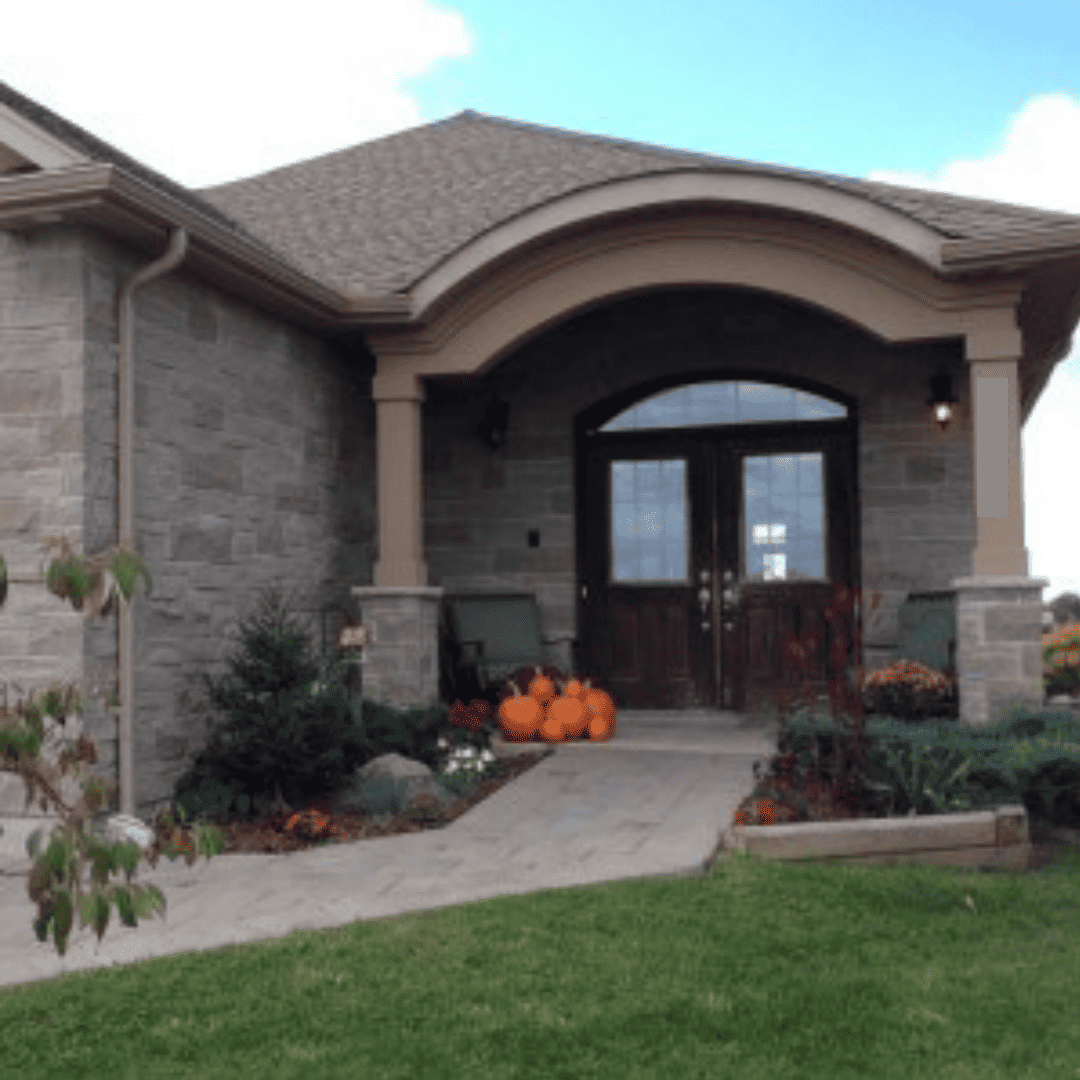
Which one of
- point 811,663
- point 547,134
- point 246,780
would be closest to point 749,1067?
point 246,780

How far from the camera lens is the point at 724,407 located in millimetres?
9562

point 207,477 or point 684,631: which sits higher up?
point 207,477

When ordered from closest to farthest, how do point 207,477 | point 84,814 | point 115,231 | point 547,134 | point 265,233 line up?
point 84,814, point 115,231, point 207,477, point 265,233, point 547,134

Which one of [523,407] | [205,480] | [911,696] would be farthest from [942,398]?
[205,480]

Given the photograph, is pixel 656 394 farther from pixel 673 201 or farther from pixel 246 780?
pixel 246 780

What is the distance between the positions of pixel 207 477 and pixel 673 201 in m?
3.25

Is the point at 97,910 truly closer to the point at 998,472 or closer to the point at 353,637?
the point at 353,637

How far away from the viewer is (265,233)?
10.2 metres

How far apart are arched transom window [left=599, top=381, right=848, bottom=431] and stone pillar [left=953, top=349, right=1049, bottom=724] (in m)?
2.04

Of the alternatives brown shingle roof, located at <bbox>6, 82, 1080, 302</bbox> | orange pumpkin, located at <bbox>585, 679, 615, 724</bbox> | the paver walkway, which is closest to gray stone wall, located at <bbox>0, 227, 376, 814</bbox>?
brown shingle roof, located at <bbox>6, 82, 1080, 302</bbox>

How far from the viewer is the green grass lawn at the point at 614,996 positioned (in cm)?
314

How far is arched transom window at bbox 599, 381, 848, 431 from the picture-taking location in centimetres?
943

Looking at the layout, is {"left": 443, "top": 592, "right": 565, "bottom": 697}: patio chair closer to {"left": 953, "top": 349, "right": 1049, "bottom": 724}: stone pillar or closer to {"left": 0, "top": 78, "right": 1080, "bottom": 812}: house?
{"left": 0, "top": 78, "right": 1080, "bottom": 812}: house

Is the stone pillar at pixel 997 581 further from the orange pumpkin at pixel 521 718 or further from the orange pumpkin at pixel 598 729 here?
the orange pumpkin at pixel 521 718
